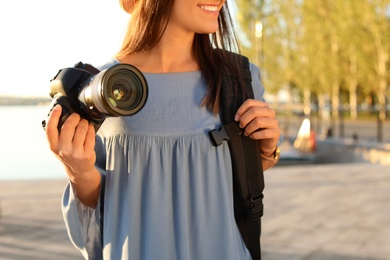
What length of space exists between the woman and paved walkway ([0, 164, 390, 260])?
3.60 metres

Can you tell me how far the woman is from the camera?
4.46 feet

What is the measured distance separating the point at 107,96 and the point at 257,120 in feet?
1.15

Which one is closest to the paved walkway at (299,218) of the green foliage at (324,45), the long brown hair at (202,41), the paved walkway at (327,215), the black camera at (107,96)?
the paved walkway at (327,215)

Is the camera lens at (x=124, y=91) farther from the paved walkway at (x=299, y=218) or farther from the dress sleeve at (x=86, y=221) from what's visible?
the paved walkway at (x=299, y=218)

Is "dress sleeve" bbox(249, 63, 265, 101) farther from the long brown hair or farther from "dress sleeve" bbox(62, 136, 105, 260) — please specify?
"dress sleeve" bbox(62, 136, 105, 260)

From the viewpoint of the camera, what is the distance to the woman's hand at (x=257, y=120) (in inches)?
55.2

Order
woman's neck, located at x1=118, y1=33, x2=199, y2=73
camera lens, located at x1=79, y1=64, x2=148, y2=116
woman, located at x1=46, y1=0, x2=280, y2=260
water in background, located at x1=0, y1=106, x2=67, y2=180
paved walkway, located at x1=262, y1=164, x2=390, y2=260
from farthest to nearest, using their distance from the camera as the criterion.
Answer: water in background, located at x1=0, y1=106, x2=67, y2=180
paved walkway, located at x1=262, y1=164, x2=390, y2=260
woman's neck, located at x1=118, y1=33, x2=199, y2=73
woman, located at x1=46, y1=0, x2=280, y2=260
camera lens, located at x1=79, y1=64, x2=148, y2=116

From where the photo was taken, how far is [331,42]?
2844cm

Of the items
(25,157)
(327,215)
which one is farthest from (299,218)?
(25,157)

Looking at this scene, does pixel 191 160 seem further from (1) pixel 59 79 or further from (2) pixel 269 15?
(2) pixel 269 15

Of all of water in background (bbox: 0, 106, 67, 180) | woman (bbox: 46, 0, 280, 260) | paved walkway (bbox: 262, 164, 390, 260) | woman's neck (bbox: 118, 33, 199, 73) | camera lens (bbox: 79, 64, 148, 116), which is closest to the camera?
camera lens (bbox: 79, 64, 148, 116)

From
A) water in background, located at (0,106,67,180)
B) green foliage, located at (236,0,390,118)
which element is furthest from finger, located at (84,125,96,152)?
green foliage, located at (236,0,390,118)

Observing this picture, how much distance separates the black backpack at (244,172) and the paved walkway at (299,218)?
→ 11.5 feet

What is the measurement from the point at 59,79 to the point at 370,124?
16.2 meters
